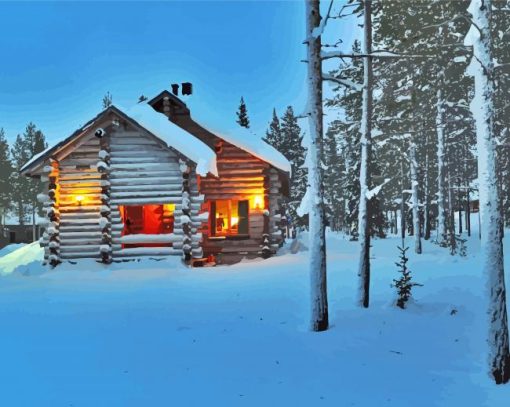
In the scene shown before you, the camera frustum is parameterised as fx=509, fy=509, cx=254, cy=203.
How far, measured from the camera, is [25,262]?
26.6 m

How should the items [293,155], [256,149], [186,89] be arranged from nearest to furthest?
[256,149], [186,89], [293,155]

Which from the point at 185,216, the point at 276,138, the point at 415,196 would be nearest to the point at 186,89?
the point at 185,216

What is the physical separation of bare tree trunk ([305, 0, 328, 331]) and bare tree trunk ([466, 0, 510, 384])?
292 centimetres

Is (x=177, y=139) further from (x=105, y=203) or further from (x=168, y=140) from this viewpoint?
(x=105, y=203)

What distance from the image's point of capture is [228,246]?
24.8m

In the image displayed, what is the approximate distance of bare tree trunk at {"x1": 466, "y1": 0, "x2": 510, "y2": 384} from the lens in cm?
681

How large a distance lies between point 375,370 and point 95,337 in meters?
4.98

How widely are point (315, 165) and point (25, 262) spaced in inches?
860

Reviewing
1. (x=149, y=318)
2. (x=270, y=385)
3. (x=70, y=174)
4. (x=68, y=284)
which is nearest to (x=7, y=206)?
(x=70, y=174)

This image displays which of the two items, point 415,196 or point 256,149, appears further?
point 415,196

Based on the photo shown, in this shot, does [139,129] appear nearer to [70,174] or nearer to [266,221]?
[70,174]

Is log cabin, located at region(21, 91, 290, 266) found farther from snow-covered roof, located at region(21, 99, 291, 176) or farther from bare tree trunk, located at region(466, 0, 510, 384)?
bare tree trunk, located at region(466, 0, 510, 384)

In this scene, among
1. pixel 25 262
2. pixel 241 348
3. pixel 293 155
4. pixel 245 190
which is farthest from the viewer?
pixel 293 155

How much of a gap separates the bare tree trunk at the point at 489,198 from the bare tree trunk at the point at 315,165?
2915mm
